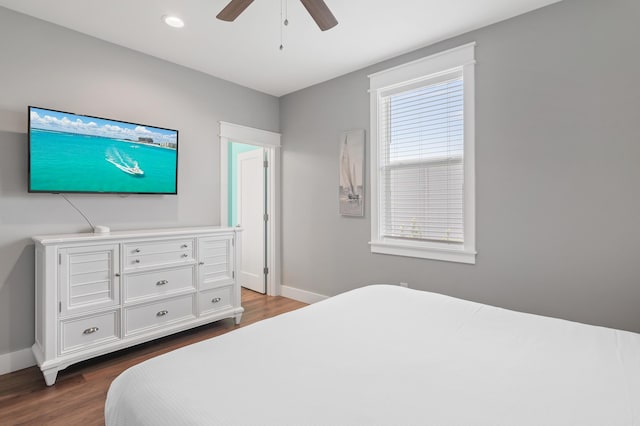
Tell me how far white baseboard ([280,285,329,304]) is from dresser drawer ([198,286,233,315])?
107cm

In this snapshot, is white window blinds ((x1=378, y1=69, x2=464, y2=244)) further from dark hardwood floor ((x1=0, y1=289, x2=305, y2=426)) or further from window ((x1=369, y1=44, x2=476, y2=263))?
dark hardwood floor ((x1=0, y1=289, x2=305, y2=426))

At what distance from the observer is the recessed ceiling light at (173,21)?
256cm

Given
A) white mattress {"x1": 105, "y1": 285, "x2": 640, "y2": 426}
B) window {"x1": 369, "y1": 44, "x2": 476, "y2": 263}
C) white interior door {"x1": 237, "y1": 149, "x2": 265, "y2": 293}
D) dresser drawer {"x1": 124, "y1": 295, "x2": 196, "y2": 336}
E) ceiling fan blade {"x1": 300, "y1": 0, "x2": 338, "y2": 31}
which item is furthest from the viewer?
white interior door {"x1": 237, "y1": 149, "x2": 265, "y2": 293}

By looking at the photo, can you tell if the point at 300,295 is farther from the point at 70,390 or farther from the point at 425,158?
the point at 70,390

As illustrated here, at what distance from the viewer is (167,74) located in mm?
3326

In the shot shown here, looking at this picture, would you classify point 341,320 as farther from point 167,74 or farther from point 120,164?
point 167,74

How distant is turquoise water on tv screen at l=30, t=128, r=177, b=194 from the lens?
8.16 ft

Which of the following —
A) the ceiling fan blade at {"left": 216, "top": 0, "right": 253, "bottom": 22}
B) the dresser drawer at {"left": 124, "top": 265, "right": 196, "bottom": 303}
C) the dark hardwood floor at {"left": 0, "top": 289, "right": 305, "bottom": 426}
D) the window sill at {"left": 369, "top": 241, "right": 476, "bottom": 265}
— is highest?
the ceiling fan blade at {"left": 216, "top": 0, "right": 253, "bottom": 22}

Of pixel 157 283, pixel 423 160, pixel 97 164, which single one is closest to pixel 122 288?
pixel 157 283

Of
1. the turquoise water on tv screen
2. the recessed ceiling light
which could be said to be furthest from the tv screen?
the recessed ceiling light

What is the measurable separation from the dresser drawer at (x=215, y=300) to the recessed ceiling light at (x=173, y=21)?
2.29 m

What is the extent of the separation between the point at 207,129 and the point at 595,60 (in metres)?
3.38

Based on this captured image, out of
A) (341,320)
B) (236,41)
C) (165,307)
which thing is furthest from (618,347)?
(236,41)

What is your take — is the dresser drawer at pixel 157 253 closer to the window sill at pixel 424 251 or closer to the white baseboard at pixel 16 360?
the white baseboard at pixel 16 360
